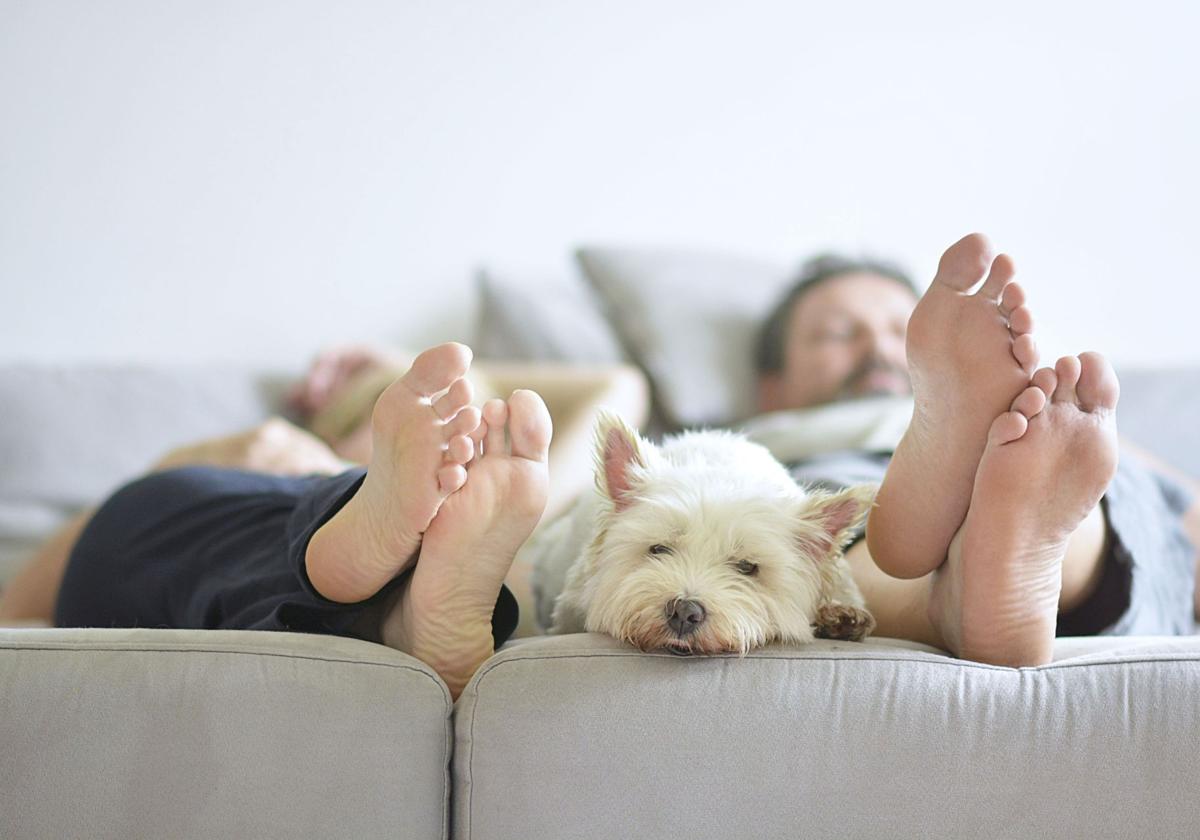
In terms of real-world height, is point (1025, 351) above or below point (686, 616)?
above

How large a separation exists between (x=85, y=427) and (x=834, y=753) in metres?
1.82

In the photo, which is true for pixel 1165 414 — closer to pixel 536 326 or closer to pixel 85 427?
pixel 536 326

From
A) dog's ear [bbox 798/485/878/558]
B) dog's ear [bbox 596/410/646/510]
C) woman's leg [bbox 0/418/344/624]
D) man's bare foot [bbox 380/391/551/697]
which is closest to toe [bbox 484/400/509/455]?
Answer: man's bare foot [bbox 380/391/551/697]

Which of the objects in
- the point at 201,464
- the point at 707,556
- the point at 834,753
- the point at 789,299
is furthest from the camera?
the point at 789,299

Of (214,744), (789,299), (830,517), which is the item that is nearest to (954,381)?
(830,517)

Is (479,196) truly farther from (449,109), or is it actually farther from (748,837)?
(748,837)

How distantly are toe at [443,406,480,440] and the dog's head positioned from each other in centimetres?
20

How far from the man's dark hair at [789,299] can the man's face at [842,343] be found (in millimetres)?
20

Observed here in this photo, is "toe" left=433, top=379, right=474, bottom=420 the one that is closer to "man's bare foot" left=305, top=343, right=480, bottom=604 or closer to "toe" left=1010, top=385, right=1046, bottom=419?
"man's bare foot" left=305, top=343, right=480, bottom=604

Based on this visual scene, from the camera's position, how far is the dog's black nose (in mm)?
1034

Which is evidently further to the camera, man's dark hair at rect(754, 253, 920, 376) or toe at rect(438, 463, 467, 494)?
man's dark hair at rect(754, 253, 920, 376)

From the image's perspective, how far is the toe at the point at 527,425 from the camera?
107 cm

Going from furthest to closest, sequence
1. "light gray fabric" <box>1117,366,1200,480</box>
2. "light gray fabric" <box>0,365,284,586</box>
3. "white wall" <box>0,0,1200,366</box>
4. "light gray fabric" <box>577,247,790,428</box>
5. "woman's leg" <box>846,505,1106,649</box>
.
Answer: "white wall" <box>0,0,1200,366</box>
"light gray fabric" <box>577,247,790,428</box>
"light gray fabric" <box>1117,366,1200,480</box>
"light gray fabric" <box>0,365,284,586</box>
"woman's leg" <box>846,505,1106,649</box>

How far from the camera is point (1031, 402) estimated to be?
3.42 feet
